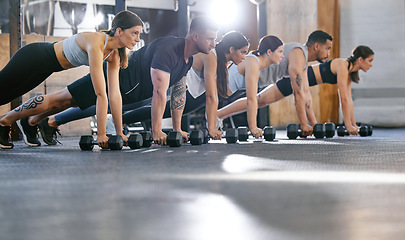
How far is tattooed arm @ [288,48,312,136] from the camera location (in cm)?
335

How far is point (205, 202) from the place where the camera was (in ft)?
2.98

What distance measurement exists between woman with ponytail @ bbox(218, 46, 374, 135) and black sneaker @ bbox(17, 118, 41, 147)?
1.48m

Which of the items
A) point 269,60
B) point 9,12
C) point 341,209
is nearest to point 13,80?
point 9,12

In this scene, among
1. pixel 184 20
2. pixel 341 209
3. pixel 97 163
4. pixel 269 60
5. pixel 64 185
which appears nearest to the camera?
pixel 341 209

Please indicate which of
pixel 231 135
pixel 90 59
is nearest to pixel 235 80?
pixel 231 135

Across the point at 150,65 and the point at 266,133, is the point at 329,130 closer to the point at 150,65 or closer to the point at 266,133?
the point at 266,133

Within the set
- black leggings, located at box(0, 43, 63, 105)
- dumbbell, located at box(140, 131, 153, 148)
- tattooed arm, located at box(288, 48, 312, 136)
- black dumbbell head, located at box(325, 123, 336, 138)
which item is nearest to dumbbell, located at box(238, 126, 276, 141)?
tattooed arm, located at box(288, 48, 312, 136)

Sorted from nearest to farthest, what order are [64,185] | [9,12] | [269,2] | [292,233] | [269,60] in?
[292,233] < [64,185] < [269,60] < [9,12] < [269,2]

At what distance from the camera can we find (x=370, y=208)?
2.77 ft

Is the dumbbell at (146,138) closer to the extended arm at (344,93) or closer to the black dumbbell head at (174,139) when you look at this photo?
the black dumbbell head at (174,139)

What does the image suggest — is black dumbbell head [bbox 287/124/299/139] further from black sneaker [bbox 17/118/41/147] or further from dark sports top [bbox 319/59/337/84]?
black sneaker [bbox 17/118/41/147]

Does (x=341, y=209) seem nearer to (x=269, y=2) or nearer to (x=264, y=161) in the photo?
(x=264, y=161)

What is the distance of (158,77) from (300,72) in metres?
1.30

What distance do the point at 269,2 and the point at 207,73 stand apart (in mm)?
3066
